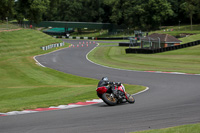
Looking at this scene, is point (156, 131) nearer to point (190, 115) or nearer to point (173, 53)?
point (190, 115)

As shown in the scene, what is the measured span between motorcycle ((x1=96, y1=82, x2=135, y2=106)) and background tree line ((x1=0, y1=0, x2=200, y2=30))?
8315 cm

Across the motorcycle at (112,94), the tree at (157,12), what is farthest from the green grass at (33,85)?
the tree at (157,12)

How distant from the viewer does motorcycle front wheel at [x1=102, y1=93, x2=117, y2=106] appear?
1452 cm

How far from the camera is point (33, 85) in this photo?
85.4ft

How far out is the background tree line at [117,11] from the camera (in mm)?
97375

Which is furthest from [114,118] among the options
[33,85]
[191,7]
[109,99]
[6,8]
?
[191,7]

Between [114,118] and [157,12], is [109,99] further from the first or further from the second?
[157,12]

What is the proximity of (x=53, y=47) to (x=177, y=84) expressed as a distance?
54.1m

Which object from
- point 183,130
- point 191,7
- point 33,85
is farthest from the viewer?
point 191,7

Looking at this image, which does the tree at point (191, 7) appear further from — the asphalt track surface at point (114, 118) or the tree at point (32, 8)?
the asphalt track surface at point (114, 118)

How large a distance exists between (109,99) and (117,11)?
110 metres

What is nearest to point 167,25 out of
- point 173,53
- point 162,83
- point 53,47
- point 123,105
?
point 53,47

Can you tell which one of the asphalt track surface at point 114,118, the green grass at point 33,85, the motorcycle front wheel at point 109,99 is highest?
the motorcycle front wheel at point 109,99

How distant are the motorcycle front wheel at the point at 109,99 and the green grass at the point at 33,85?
8.03 ft
